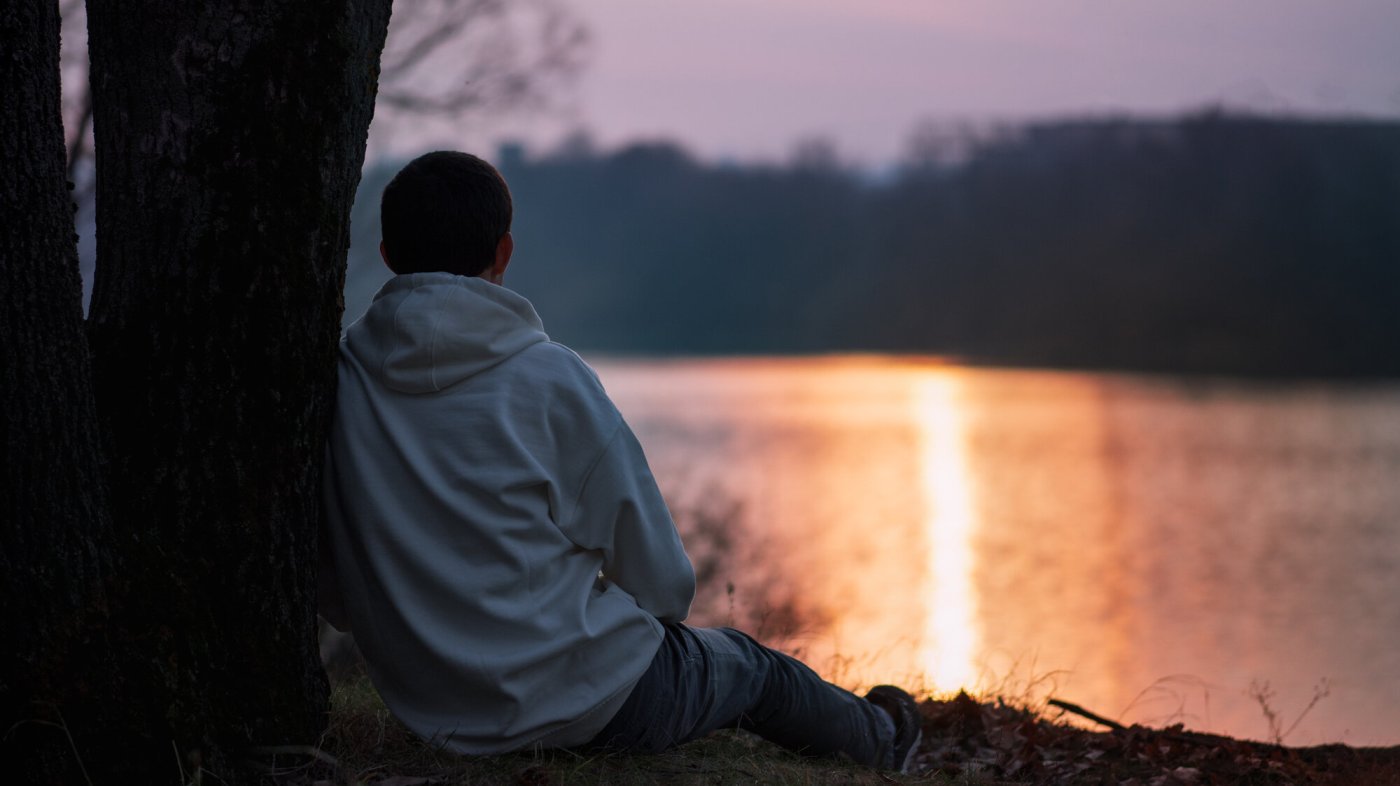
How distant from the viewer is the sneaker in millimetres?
2906

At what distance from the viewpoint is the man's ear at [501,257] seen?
7.48ft

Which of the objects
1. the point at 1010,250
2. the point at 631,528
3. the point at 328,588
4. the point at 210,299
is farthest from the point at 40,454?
the point at 1010,250

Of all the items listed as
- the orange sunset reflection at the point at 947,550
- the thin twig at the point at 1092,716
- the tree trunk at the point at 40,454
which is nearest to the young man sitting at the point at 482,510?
the tree trunk at the point at 40,454

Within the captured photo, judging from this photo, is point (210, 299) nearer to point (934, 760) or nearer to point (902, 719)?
point (902, 719)

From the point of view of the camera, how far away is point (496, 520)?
2.15m

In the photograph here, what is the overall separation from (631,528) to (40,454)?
3.26 feet

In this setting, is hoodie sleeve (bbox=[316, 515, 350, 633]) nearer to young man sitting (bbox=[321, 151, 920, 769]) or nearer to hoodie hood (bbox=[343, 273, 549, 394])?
young man sitting (bbox=[321, 151, 920, 769])

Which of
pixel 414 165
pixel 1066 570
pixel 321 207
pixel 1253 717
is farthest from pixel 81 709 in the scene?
pixel 1066 570

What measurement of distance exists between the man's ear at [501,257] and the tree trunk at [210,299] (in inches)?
12.6

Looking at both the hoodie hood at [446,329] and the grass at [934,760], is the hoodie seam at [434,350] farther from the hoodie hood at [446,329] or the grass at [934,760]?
the grass at [934,760]

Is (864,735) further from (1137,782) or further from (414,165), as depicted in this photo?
(414,165)

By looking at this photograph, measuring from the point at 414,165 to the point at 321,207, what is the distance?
0.19 m

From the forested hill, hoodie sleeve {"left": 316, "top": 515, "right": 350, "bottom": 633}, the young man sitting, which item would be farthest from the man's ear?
the forested hill

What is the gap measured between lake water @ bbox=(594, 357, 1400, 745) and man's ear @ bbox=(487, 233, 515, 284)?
240cm
